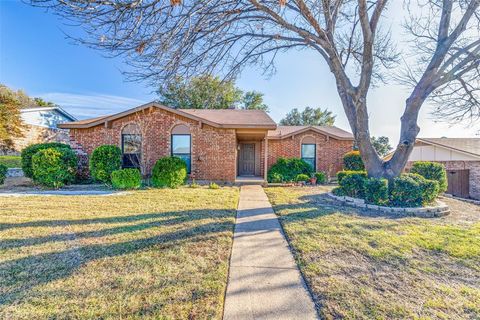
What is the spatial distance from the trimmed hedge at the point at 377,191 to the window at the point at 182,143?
25.5 feet

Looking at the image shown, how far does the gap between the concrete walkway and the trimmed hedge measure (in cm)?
368

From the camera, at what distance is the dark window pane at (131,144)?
10.9 metres

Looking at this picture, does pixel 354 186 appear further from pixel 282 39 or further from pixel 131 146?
pixel 131 146

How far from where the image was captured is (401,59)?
9.32 meters

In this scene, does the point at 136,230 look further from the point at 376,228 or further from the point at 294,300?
the point at 376,228

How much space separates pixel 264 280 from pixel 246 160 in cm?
1316

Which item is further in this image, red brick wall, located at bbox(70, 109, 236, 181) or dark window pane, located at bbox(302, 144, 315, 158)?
dark window pane, located at bbox(302, 144, 315, 158)

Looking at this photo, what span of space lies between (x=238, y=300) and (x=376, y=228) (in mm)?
3819

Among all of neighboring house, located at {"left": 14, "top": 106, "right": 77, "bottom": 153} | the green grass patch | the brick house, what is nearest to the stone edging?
the brick house

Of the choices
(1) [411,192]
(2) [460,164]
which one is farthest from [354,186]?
(2) [460,164]

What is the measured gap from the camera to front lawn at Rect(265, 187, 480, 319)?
2324mm

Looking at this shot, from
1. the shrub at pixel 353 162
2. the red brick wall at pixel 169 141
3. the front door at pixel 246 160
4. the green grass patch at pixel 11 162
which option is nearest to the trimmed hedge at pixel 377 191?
the red brick wall at pixel 169 141

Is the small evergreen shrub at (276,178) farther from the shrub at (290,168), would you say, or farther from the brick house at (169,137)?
the brick house at (169,137)

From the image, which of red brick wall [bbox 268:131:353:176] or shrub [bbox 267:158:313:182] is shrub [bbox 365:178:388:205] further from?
red brick wall [bbox 268:131:353:176]
